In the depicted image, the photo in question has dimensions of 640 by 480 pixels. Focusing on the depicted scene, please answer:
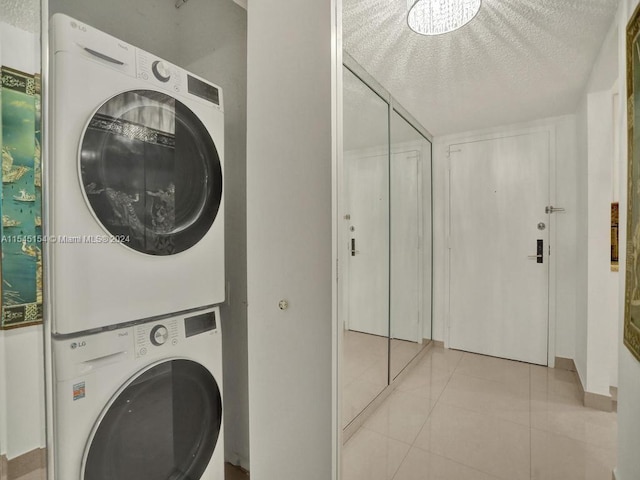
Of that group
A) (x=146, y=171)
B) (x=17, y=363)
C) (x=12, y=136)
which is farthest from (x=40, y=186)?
(x=17, y=363)

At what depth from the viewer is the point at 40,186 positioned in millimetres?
913

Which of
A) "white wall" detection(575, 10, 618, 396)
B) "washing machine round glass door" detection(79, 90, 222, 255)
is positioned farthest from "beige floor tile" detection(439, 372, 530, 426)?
"washing machine round glass door" detection(79, 90, 222, 255)

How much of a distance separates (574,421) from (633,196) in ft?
5.59

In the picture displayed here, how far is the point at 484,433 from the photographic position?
2018 mm

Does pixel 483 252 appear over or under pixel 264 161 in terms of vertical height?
under

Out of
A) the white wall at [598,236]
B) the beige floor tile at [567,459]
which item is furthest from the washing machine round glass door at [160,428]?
the white wall at [598,236]

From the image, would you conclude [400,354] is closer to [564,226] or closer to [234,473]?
[234,473]

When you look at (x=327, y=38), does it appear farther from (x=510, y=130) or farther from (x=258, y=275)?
(x=510, y=130)

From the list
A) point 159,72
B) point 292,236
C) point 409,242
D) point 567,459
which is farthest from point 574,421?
point 159,72

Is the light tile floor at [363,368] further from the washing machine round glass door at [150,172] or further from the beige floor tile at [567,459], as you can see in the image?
the washing machine round glass door at [150,172]

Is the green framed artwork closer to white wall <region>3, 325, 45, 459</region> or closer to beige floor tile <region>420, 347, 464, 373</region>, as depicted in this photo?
white wall <region>3, 325, 45, 459</region>

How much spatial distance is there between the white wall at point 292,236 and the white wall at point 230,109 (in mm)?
316

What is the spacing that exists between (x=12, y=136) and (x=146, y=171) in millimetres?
358

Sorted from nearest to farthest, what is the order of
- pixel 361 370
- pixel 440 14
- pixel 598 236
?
1. pixel 440 14
2. pixel 361 370
3. pixel 598 236
